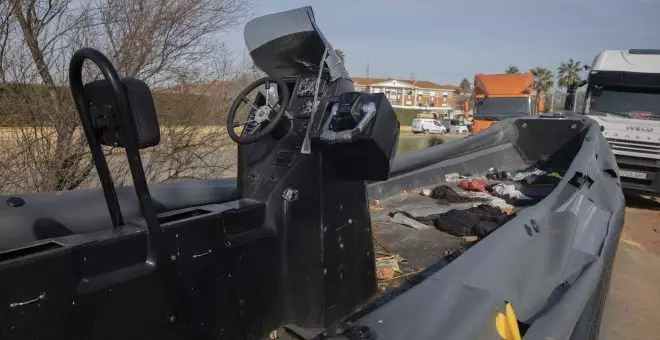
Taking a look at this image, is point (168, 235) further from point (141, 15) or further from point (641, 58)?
point (641, 58)

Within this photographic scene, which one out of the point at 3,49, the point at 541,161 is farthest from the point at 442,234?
the point at 3,49

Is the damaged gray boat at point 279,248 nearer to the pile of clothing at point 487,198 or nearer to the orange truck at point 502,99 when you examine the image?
the pile of clothing at point 487,198

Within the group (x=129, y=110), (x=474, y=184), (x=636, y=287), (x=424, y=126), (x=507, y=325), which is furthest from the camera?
(x=424, y=126)

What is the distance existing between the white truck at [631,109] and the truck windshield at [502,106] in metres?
5.52

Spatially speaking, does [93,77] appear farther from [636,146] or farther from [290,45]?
[636,146]

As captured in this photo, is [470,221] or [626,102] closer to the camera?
[470,221]

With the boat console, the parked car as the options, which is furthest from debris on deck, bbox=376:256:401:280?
the parked car

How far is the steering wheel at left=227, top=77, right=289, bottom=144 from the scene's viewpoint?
232cm

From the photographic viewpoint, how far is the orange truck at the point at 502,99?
1602 cm

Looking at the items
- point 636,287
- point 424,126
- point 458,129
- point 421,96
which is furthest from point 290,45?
point 421,96

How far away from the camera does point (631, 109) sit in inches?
391

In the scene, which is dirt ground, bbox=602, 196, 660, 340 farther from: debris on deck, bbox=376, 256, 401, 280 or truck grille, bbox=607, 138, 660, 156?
debris on deck, bbox=376, 256, 401, 280

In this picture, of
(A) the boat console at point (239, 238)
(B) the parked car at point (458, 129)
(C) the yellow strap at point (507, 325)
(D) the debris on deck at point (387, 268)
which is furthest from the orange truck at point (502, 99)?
(B) the parked car at point (458, 129)

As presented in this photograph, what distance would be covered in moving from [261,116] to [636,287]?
4873mm
